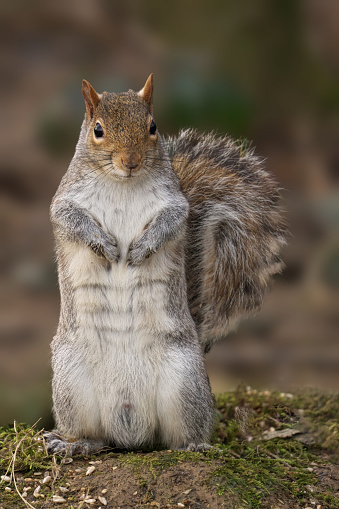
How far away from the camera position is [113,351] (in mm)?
1853

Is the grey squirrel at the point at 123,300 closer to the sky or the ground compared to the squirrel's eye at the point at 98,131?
closer to the ground

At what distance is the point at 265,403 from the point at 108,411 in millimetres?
721

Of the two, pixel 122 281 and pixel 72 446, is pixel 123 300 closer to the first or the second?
pixel 122 281

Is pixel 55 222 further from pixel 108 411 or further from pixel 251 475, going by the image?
pixel 251 475

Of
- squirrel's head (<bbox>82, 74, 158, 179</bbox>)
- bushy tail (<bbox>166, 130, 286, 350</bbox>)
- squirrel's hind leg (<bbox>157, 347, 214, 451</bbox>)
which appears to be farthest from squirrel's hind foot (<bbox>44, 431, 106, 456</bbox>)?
squirrel's head (<bbox>82, 74, 158, 179</bbox>)

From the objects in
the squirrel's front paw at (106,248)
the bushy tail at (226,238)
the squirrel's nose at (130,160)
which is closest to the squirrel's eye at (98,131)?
the squirrel's nose at (130,160)

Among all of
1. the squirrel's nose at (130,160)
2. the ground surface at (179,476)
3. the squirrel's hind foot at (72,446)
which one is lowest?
the ground surface at (179,476)

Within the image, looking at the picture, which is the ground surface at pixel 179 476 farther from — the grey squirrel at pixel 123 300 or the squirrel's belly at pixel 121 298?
the squirrel's belly at pixel 121 298

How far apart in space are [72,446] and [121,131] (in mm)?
798

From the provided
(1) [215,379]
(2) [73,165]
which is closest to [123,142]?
(2) [73,165]

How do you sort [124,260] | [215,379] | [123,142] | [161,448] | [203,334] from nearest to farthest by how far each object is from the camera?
[123,142] < [124,260] < [161,448] < [203,334] < [215,379]

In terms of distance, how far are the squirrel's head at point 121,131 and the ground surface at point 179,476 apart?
0.70m

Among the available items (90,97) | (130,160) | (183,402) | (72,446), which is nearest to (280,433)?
(183,402)

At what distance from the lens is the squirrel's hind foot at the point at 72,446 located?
188cm
